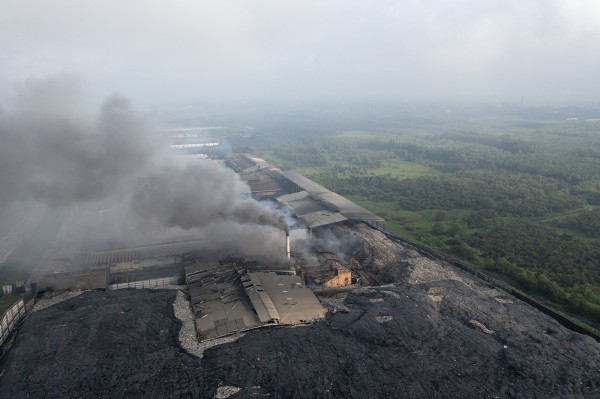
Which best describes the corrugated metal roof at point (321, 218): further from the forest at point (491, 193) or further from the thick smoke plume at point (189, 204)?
the forest at point (491, 193)

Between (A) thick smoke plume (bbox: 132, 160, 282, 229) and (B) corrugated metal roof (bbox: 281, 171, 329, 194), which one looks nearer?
(A) thick smoke plume (bbox: 132, 160, 282, 229)

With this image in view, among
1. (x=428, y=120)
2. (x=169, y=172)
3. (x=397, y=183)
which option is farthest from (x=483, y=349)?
(x=428, y=120)

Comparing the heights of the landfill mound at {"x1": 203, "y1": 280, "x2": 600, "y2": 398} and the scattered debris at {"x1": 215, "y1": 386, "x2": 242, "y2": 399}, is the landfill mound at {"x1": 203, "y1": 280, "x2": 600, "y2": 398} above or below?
below

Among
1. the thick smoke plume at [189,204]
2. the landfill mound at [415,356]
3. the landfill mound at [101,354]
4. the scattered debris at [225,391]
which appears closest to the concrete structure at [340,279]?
the landfill mound at [415,356]

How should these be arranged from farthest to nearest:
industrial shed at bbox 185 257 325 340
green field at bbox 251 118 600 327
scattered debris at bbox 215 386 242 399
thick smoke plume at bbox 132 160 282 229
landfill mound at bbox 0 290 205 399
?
green field at bbox 251 118 600 327 → thick smoke plume at bbox 132 160 282 229 → industrial shed at bbox 185 257 325 340 → landfill mound at bbox 0 290 205 399 → scattered debris at bbox 215 386 242 399

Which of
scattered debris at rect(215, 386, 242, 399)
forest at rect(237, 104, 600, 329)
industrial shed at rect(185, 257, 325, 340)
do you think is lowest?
forest at rect(237, 104, 600, 329)

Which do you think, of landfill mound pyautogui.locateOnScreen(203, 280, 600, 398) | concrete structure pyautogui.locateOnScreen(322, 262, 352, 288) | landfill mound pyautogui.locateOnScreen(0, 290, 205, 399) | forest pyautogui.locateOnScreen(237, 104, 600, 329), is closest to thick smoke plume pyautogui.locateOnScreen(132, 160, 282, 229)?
concrete structure pyautogui.locateOnScreen(322, 262, 352, 288)

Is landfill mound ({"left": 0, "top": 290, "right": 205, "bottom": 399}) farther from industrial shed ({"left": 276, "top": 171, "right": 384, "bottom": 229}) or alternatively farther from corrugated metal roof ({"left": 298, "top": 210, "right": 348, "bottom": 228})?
industrial shed ({"left": 276, "top": 171, "right": 384, "bottom": 229})

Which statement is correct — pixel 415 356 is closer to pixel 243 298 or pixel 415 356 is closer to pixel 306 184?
pixel 243 298
